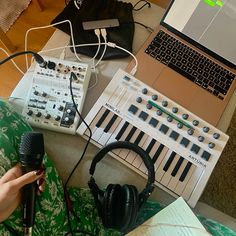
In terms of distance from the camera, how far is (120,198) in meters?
0.86

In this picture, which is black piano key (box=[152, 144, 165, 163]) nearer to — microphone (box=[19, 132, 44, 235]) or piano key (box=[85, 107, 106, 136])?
piano key (box=[85, 107, 106, 136])

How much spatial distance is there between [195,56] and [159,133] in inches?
12.5

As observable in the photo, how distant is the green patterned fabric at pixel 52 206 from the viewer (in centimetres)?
78

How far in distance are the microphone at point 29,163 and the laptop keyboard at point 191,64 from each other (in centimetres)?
54

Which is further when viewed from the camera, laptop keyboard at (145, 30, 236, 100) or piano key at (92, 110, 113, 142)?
laptop keyboard at (145, 30, 236, 100)

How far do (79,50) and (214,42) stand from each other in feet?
1.49

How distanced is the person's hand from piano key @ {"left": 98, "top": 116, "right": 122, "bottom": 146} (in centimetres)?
26

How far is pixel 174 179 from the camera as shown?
37.4 inches

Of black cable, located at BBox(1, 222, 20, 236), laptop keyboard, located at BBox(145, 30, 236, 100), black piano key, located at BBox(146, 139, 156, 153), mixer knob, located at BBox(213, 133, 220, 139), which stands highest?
laptop keyboard, located at BBox(145, 30, 236, 100)

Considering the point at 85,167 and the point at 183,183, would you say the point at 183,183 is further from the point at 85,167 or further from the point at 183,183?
the point at 85,167

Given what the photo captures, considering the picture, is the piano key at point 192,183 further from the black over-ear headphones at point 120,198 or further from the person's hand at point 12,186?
the person's hand at point 12,186

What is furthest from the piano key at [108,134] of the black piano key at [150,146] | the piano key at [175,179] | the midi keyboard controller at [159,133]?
the piano key at [175,179]

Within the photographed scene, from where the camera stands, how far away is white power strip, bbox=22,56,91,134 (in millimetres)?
957

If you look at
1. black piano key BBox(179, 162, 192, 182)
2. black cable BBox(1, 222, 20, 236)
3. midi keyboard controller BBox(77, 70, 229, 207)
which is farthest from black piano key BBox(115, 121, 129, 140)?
black cable BBox(1, 222, 20, 236)
